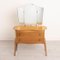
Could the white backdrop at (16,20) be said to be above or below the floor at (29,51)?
above

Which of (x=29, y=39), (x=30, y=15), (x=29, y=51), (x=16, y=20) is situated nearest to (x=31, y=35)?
(x=29, y=39)

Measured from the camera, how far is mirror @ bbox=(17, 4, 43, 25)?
304cm

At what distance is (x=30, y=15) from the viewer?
3.04 meters

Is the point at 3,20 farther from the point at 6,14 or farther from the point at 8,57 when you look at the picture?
the point at 8,57

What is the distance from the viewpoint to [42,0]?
10.7ft

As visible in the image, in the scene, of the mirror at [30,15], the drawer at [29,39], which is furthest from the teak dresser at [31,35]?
the mirror at [30,15]

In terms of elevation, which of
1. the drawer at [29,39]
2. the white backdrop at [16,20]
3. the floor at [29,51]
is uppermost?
the white backdrop at [16,20]

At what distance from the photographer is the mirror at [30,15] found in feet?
9.98

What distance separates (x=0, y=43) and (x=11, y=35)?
341 millimetres

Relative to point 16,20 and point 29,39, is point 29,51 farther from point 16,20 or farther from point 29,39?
point 16,20

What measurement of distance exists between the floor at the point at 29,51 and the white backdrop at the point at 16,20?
0.67 ft

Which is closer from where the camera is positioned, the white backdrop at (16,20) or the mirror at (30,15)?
the mirror at (30,15)

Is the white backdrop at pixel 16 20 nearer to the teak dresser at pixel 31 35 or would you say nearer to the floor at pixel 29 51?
the floor at pixel 29 51

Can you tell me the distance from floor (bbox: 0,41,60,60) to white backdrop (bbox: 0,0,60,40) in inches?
8.0
